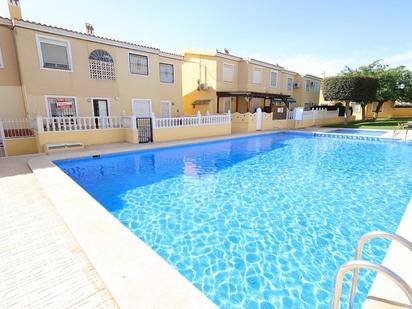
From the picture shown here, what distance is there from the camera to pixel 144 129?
14.1 metres

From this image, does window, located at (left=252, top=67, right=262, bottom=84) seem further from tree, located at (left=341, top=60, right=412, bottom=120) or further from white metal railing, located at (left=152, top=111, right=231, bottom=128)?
tree, located at (left=341, top=60, right=412, bottom=120)

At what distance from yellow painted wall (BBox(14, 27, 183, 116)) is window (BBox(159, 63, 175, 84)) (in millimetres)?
283

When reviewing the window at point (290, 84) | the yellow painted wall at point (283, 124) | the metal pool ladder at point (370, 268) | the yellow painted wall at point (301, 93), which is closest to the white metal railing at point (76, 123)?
the metal pool ladder at point (370, 268)

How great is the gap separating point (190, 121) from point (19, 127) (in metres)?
10.1

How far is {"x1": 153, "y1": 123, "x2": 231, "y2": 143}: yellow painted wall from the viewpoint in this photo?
14.8 m

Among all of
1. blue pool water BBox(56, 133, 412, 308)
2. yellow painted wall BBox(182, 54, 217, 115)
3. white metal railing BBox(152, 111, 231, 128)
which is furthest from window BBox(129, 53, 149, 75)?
blue pool water BBox(56, 133, 412, 308)

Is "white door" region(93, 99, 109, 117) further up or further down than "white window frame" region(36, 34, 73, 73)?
further down

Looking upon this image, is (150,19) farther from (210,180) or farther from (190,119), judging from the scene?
(210,180)

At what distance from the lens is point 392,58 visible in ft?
104

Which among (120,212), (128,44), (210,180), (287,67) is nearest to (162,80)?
(128,44)

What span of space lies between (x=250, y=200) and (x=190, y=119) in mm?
10913

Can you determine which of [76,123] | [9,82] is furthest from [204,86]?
[9,82]

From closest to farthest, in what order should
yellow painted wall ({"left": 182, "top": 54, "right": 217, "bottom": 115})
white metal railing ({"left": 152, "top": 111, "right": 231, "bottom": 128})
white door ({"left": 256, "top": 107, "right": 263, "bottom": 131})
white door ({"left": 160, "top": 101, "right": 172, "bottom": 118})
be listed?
white metal railing ({"left": 152, "top": 111, "right": 231, "bottom": 128}) < white door ({"left": 160, "top": 101, "right": 172, "bottom": 118}) < yellow painted wall ({"left": 182, "top": 54, "right": 217, "bottom": 115}) < white door ({"left": 256, "top": 107, "right": 263, "bottom": 131})

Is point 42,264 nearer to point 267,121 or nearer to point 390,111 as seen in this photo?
point 267,121
